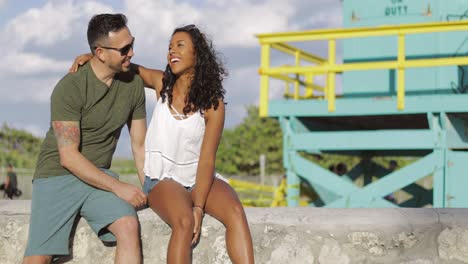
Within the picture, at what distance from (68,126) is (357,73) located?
8485 mm

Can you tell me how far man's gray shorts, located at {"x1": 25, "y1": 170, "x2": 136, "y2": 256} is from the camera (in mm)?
4219

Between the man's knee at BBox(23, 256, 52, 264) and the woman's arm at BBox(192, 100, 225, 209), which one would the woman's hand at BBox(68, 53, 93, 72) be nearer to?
the woman's arm at BBox(192, 100, 225, 209)

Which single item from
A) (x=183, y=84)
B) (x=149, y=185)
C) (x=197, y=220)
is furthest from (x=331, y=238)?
(x=183, y=84)

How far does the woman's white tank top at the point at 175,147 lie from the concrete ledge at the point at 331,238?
26cm

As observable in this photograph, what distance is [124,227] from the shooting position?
4.14m

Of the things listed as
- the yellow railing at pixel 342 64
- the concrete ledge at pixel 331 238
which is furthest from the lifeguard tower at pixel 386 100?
the concrete ledge at pixel 331 238

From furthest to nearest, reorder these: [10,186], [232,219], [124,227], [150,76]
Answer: [10,186] < [150,76] < [232,219] < [124,227]

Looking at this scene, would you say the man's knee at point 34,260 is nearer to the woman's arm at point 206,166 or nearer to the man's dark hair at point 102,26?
the woman's arm at point 206,166

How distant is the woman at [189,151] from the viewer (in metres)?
4.19

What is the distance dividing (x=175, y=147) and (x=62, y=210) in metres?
0.65

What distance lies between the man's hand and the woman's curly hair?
48 cm

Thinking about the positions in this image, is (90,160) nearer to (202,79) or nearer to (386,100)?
(202,79)

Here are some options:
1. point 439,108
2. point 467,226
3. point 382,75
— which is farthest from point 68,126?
point 382,75

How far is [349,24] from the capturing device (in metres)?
12.5
